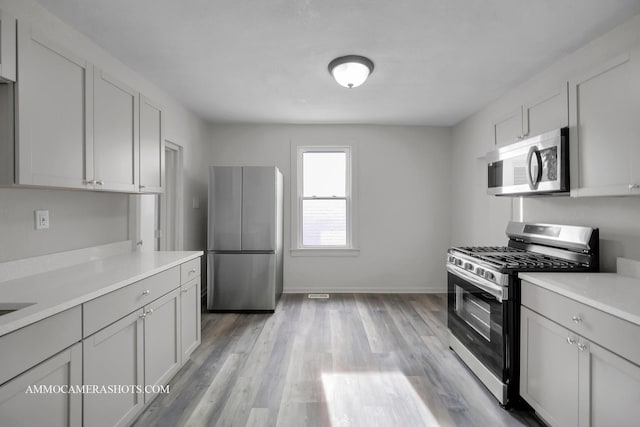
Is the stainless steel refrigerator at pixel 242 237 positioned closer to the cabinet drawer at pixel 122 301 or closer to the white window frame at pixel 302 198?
the white window frame at pixel 302 198

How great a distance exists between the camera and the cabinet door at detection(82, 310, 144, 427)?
143 cm

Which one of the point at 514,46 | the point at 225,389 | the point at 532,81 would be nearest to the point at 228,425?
the point at 225,389

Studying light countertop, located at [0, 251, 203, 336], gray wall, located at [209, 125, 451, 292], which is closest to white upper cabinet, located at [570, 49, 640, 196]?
gray wall, located at [209, 125, 451, 292]

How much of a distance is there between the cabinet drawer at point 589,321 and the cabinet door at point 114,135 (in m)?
2.75

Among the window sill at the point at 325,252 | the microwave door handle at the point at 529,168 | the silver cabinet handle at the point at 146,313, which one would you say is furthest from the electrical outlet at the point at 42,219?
the microwave door handle at the point at 529,168

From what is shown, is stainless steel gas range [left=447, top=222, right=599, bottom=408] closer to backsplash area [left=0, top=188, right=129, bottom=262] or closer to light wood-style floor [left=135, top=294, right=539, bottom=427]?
light wood-style floor [left=135, top=294, right=539, bottom=427]

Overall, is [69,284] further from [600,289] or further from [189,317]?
[600,289]

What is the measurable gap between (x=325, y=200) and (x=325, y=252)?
0.77 meters

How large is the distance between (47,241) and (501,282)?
2.86 meters

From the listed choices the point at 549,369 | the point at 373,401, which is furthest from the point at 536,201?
the point at 373,401

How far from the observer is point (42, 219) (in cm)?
188

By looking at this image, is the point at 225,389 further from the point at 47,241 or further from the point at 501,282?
the point at 501,282

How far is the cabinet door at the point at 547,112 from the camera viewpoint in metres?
2.06

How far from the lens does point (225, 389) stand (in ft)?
7.09
